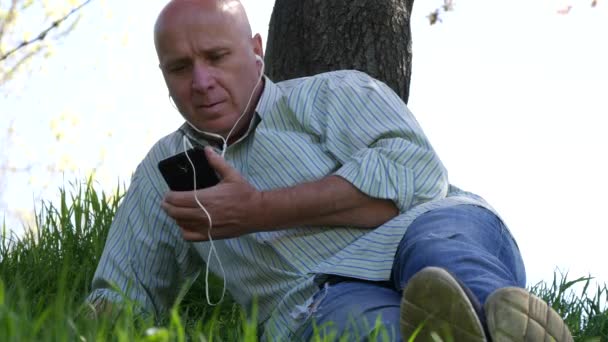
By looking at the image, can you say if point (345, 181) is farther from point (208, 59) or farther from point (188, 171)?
point (208, 59)

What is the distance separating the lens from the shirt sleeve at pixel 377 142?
3273mm

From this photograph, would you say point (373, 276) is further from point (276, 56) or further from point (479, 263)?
point (276, 56)

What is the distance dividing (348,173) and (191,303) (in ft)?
4.44

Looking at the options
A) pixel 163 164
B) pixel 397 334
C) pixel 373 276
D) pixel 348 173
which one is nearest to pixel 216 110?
pixel 163 164

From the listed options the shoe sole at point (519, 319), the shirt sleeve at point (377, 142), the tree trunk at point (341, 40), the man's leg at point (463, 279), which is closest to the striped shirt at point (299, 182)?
the shirt sleeve at point (377, 142)

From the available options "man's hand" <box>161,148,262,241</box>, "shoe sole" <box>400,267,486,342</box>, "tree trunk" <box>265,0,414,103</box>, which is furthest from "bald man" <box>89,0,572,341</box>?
"tree trunk" <box>265,0,414,103</box>

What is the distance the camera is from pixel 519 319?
2.48 metres

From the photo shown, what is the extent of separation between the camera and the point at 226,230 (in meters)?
3.25

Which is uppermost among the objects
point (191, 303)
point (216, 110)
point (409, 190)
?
point (216, 110)

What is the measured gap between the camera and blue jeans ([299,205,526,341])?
2.82 metres

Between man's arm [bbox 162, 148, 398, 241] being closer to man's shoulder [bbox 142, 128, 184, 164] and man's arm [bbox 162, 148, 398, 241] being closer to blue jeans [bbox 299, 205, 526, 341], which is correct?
blue jeans [bbox 299, 205, 526, 341]

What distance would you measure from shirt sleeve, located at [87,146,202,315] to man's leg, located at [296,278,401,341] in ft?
2.40

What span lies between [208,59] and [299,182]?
20.9 inches

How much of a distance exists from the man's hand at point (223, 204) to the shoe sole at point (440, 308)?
2.49 ft
